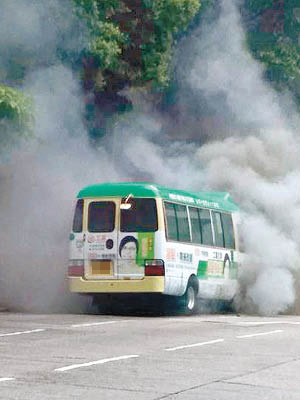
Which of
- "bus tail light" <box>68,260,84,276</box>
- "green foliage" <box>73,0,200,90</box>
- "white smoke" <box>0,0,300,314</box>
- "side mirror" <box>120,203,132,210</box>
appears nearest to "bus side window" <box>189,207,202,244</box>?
"side mirror" <box>120,203,132,210</box>

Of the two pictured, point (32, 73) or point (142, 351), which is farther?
point (32, 73)

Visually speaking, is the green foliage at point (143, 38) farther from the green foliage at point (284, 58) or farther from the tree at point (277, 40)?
the tree at point (277, 40)

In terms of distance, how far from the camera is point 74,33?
1226 inches

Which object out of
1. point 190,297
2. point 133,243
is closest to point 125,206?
point 133,243

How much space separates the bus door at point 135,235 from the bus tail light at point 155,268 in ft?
0.33

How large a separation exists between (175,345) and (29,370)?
423cm

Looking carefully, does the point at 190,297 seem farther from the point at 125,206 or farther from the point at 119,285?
the point at 125,206

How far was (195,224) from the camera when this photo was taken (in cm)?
2786

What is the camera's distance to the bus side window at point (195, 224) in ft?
90.8

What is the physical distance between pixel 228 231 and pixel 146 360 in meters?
14.6

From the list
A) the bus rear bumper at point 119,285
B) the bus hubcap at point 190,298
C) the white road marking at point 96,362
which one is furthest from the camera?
the bus hubcap at point 190,298

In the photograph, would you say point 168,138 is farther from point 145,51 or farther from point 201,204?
point 201,204

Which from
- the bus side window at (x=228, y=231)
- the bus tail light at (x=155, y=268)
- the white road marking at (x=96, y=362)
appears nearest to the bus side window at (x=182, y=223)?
the bus tail light at (x=155, y=268)

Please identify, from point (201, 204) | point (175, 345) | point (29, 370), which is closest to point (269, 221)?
point (201, 204)
